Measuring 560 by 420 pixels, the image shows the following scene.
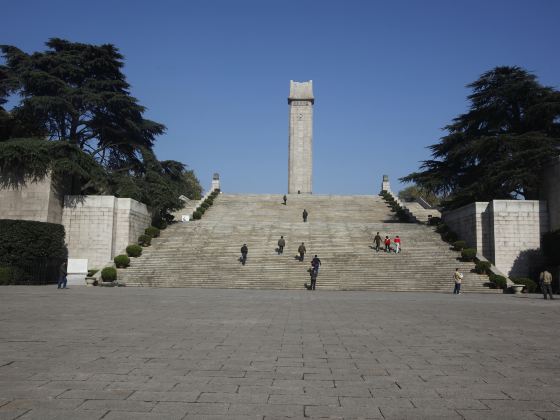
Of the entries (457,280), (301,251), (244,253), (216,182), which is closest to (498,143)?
(457,280)

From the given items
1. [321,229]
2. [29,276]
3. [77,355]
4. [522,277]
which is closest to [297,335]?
[77,355]

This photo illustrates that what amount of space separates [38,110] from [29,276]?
1169 cm

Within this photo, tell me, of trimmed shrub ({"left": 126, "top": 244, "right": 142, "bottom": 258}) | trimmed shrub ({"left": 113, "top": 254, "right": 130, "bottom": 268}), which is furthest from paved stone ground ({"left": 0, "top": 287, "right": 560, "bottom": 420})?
trimmed shrub ({"left": 126, "top": 244, "right": 142, "bottom": 258})

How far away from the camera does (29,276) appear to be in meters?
25.0

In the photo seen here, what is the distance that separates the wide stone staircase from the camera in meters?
25.8

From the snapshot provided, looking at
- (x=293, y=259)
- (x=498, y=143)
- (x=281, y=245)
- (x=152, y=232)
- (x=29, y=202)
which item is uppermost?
(x=498, y=143)

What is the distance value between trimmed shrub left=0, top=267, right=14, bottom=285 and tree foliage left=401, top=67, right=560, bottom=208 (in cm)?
2585

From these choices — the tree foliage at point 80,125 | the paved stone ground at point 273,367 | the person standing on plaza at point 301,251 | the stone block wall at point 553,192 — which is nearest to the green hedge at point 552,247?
the stone block wall at point 553,192

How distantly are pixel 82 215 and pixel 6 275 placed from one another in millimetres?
7029

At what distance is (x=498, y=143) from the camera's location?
1189 inches

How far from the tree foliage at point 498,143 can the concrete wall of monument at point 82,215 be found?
20233mm

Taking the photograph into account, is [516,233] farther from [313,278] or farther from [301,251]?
A: [313,278]

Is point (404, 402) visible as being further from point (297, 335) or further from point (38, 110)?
point (38, 110)

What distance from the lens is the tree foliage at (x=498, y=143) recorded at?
1134 inches
